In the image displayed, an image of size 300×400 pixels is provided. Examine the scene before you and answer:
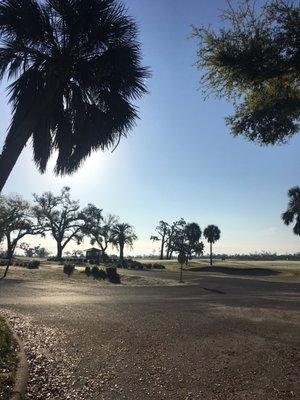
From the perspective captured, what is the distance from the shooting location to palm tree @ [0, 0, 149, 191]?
8.54 m

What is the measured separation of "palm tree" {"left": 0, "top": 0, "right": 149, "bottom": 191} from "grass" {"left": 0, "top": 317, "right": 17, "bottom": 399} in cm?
298

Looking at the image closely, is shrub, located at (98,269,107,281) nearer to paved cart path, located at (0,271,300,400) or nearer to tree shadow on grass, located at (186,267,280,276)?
paved cart path, located at (0,271,300,400)

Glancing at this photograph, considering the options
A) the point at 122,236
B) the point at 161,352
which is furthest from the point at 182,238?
the point at 161,352

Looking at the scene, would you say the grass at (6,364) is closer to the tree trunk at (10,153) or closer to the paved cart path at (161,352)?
the paved cart path at (161,352)

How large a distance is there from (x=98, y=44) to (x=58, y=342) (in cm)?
617

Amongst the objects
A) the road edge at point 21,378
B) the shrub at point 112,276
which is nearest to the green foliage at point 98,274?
the shrub at point 112,276

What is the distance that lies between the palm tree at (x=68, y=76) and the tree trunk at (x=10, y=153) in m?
0.02

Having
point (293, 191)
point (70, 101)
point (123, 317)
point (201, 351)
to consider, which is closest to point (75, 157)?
point (70, 101)

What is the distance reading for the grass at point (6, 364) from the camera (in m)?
5.55

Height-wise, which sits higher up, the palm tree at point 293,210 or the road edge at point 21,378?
the palm tree at point 293,210

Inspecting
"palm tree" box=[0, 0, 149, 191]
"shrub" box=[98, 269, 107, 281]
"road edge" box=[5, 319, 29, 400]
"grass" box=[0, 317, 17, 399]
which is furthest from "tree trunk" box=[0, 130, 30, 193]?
"shrub" box=[98, 269, 107, 281]

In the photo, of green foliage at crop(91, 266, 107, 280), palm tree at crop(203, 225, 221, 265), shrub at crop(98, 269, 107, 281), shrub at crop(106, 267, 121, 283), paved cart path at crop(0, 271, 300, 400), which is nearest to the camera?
paved cart path at crop(0, 271, 300, 400)

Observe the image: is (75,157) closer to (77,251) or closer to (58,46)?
(58,46)

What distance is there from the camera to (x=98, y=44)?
9180 mm
